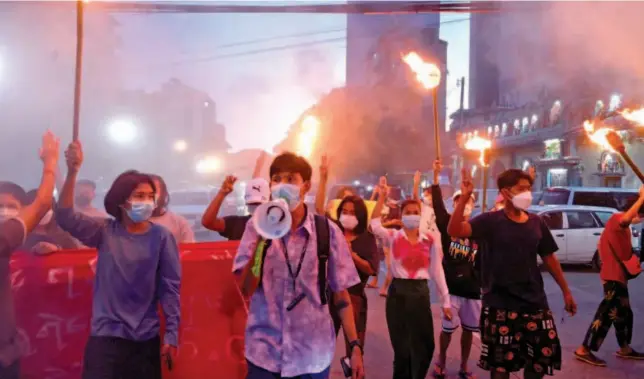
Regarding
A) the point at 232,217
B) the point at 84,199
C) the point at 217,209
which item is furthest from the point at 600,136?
the point at 84,199

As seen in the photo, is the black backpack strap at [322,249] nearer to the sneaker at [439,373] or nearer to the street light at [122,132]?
the sneaker at [439,373]

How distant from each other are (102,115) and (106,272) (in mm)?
15399

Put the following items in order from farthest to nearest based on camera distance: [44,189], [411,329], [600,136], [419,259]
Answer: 1. [600,136]
2. [419,259]
3. [411,329]
4. [44,189]

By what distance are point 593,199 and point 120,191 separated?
13895mm

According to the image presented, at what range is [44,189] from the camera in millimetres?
2689

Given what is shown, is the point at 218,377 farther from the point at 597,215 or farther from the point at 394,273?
the point at 597,215

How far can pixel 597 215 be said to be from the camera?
39.8ft

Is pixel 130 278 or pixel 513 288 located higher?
pixel 130 278

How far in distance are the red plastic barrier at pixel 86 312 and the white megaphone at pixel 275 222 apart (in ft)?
5.34

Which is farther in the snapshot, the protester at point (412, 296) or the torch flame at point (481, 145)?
the torch flame at point (481, 145)

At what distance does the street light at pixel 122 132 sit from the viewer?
17.9 meters

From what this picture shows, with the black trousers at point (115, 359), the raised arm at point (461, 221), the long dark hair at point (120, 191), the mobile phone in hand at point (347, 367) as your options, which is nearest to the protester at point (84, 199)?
the long dark hair at point (120, 191)

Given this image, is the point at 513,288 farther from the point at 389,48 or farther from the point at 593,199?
the point at 389,48

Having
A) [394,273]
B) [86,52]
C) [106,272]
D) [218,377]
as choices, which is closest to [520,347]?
[394,273]
